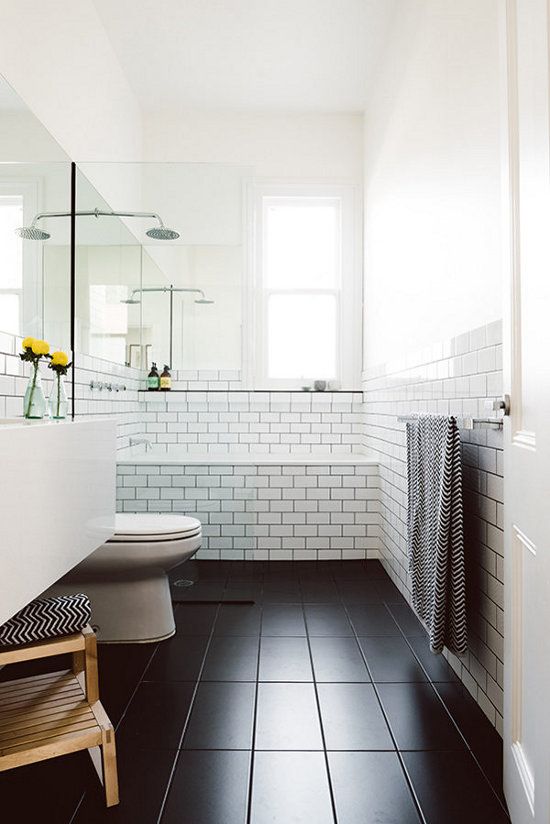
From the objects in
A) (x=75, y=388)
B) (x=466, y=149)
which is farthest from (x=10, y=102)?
(x=466, y=149)

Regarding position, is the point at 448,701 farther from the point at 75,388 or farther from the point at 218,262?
the point at 218,262

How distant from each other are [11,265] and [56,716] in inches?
59.5

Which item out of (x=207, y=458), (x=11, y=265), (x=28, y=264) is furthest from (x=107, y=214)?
(x=207, y=458)

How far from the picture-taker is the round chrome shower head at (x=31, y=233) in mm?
2268

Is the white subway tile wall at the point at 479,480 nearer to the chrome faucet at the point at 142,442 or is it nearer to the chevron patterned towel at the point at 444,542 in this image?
the chevron patterned towel at the point at 444,542

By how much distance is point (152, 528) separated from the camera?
2.54m

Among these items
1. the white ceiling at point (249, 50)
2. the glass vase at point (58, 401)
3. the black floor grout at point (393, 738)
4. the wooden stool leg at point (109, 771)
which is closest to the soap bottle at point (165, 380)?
the glass vase at point (58, 401)

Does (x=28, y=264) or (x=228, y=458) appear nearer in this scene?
(x=28, y=264)

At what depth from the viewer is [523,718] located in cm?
134

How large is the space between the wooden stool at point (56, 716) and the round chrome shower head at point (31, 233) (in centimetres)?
147

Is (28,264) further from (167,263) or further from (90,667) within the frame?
(90,667)

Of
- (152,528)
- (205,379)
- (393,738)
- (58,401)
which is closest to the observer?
(393,738)

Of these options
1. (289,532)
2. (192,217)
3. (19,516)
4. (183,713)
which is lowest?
(183,713)

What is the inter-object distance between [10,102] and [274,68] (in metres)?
2.29
